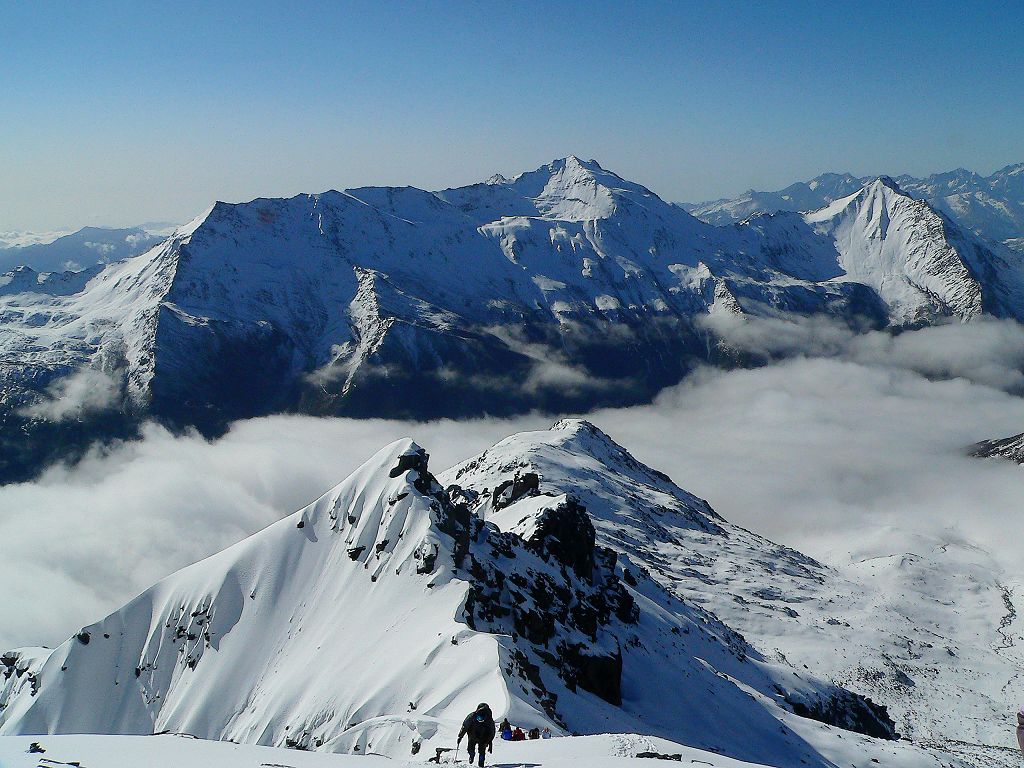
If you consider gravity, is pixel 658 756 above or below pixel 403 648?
above

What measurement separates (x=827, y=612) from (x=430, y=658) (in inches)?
5280

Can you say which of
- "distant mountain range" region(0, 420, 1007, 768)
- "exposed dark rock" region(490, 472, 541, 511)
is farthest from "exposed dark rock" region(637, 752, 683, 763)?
"exposed dark rock" region(490, 472, 541, 511)

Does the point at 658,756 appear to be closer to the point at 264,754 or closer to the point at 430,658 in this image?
the point at 264,754

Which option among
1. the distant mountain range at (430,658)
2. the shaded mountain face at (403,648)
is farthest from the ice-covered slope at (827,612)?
the shaded mountain face at (403,648)

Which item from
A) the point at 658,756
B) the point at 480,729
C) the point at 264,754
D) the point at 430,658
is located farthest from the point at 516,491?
the point at 480,729

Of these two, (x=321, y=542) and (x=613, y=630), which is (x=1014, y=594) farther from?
(x=321, y=542)

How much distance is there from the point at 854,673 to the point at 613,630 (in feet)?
233

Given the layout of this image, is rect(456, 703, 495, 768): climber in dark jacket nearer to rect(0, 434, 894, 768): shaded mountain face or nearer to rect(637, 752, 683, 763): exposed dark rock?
rect(637, 752, 683, 763): exposed dark rock

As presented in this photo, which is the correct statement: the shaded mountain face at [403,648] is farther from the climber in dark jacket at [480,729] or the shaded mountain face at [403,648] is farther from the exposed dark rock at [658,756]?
the climber in dark jacket at [480,729]

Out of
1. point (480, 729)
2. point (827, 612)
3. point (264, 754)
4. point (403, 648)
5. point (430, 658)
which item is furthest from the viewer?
point (827, 612)

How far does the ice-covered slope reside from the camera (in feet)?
438

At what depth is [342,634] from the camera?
277ft

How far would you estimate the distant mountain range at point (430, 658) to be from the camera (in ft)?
216

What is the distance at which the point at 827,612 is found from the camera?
170 meters
